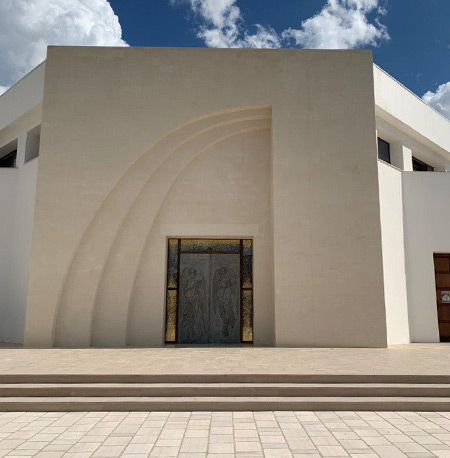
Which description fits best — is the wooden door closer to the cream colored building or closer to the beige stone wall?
the cream colored building

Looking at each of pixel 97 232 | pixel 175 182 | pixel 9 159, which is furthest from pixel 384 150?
pixel 9 159

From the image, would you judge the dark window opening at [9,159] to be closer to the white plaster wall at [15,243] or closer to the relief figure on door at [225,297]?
the white plaster wall at [15,243]

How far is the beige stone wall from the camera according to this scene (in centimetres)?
935

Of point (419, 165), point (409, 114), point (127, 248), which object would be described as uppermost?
point (409, 114)

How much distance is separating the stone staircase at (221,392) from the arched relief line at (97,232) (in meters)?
3.58

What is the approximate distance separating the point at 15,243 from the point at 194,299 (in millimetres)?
→ 5037

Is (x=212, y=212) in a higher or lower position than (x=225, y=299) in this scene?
higher

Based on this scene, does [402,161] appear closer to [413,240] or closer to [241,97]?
[413,240]

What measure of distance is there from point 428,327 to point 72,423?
357 inches

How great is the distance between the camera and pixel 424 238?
10.9 metres

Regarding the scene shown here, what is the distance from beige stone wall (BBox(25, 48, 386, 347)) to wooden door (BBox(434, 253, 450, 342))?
102 inches

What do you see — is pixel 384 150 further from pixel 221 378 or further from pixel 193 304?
pixel 221 378

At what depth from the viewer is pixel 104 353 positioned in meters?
8.12

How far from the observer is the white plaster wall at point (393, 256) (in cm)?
1007
